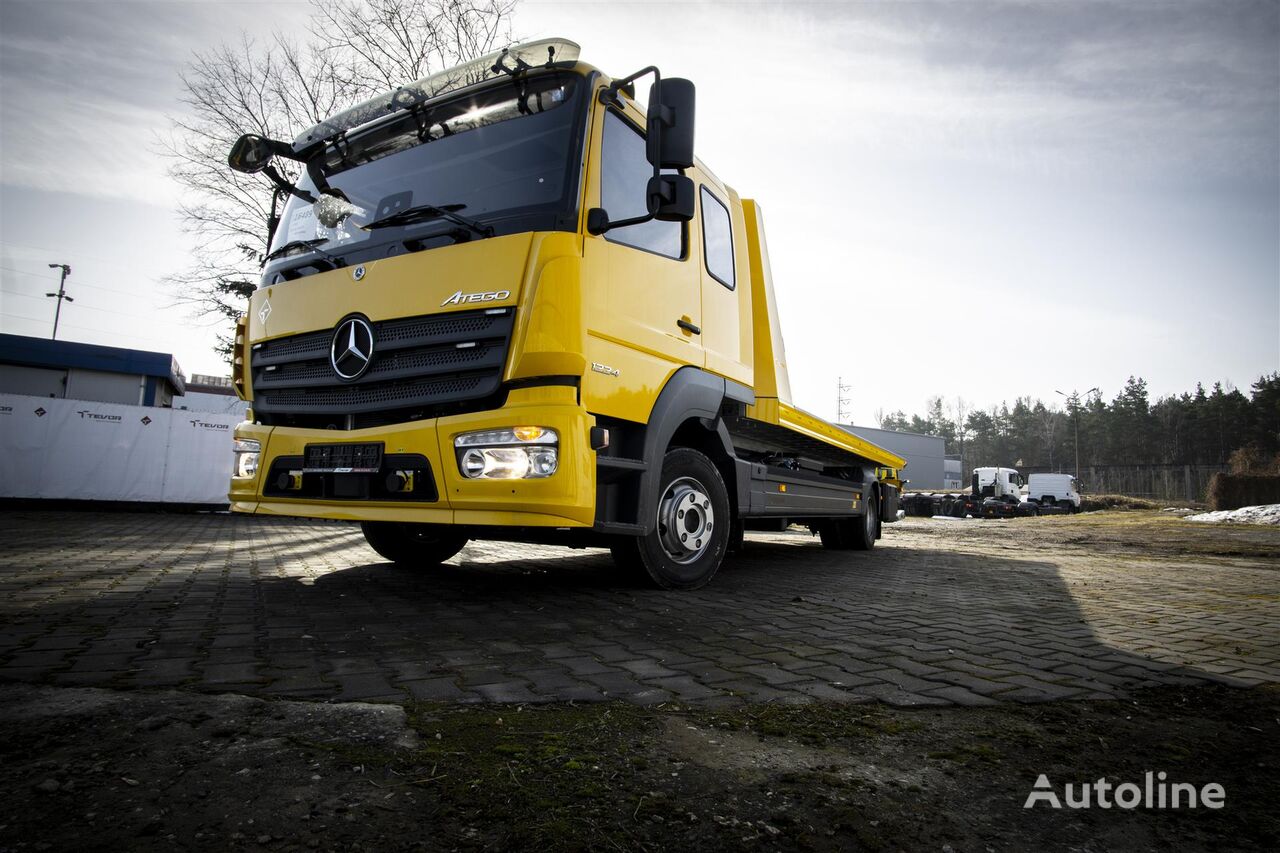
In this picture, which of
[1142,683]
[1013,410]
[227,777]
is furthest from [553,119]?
[1013,410]

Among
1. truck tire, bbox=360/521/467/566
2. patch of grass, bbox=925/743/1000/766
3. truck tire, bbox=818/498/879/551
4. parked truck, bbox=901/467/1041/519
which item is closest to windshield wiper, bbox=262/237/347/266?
truck tire, bbox=360/521/467/566

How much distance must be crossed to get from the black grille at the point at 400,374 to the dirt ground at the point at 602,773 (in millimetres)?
1990

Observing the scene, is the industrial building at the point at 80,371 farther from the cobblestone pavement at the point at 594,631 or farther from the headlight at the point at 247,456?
the headlight at the point at 247,456

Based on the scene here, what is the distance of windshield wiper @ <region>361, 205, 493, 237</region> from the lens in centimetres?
389

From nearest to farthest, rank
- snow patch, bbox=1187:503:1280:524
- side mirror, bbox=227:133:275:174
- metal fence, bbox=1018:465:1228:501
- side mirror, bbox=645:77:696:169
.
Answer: side mirror, bbox=645:77:696:169 < side mirror, bbox=227:133:275:174 < snow patch, bbox=1187:503:1280:524 < metal fence, bbox=1018:465:1228:501

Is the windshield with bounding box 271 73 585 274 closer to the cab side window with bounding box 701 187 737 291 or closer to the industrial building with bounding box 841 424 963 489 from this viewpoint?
the cab side window with bounding box 701 187 737 291

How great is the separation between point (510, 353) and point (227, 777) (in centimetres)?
244

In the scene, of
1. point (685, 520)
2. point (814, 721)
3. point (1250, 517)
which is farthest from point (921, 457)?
point (814, 721)

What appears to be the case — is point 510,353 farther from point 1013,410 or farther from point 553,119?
point 1013,410

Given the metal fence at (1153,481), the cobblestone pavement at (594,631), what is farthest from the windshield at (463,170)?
the metal fence at (1153,481)

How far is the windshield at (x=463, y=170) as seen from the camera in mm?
3959

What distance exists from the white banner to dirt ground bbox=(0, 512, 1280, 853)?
1679cm

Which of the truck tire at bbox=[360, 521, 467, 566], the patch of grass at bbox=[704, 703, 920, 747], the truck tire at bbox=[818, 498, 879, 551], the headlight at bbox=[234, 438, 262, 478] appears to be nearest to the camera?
the patch of grass at bbox=[704, 703, 920, 747]

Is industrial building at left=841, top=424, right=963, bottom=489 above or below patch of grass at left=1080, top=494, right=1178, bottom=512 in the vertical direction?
above
